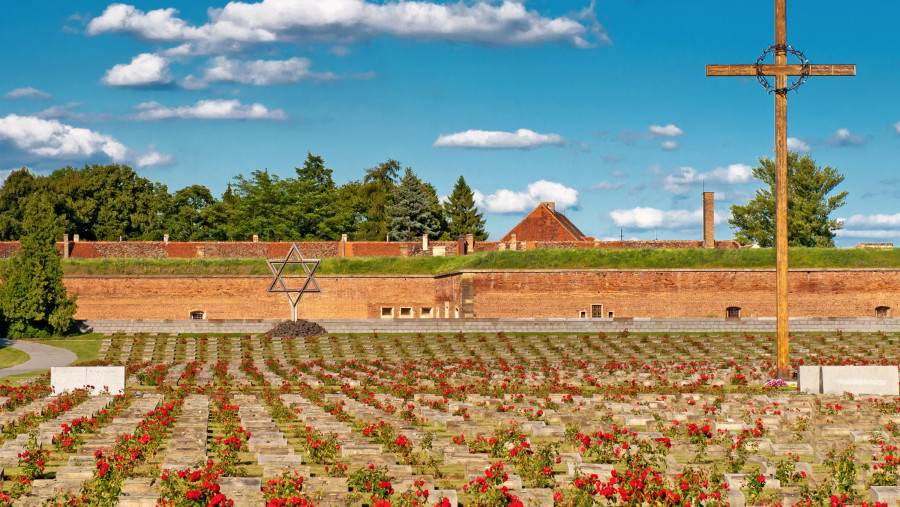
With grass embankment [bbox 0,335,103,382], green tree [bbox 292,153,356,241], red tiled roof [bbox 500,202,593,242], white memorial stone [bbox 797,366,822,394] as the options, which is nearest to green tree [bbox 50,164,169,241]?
green tree [bbox 292,153,356,241]

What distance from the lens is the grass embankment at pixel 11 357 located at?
34547 millimetres

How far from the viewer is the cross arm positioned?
82.6ft

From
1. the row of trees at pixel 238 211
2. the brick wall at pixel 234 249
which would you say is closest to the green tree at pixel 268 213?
the row of trees at pixel 238 211

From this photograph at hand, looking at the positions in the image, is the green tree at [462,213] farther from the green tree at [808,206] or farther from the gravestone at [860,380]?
the gravestone at [860,380]

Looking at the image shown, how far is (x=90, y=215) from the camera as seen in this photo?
75.2m

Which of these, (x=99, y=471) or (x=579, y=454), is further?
(x=579, y=454)

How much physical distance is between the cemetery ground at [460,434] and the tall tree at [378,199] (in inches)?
1809

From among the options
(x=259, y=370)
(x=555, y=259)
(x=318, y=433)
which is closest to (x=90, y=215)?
(x=555, y=259)

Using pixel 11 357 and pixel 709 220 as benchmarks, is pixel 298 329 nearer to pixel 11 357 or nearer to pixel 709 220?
pixel 11 357

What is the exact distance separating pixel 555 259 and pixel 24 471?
35487mm

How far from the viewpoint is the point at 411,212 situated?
74.8 m

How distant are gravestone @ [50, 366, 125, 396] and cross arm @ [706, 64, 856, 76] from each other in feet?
55.8

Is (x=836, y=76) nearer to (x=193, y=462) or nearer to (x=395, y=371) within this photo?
(x=395, y=371)

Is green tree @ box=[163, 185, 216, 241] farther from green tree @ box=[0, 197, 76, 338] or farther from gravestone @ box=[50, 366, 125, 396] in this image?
gravestone @ box=[50, 366, 125, 396]
